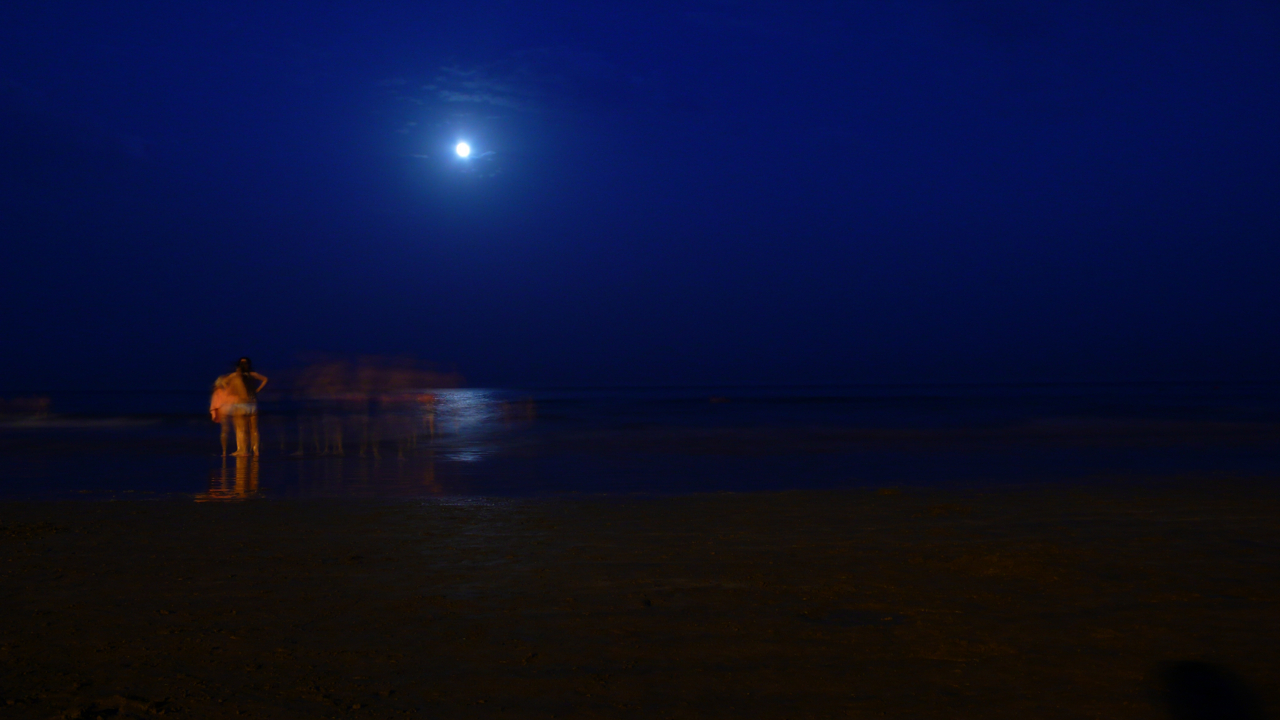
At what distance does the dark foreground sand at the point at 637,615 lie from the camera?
352 cm

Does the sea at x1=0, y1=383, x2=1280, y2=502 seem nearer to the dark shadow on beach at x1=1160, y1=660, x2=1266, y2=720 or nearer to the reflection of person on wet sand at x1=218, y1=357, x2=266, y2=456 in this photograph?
the reflection of person on wet sand at x1=218, y1=357, x2=266, y2=456

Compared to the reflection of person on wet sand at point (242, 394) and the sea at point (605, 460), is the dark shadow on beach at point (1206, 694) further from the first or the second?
the reflection of person on wet sand at point (242, 394)

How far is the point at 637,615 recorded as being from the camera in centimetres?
466

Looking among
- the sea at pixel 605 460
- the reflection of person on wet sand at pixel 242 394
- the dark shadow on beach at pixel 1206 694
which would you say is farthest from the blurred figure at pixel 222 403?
the dark shadow on beach at pixel 1206 694

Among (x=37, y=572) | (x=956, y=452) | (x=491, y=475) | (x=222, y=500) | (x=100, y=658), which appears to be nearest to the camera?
Answer: (x=100, y=658)

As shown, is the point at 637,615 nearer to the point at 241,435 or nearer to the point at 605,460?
the point at 605,460

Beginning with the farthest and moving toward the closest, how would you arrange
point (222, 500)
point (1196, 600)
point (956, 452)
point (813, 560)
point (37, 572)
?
point (956, 452)
point (222, 500)
point (813, 560)
point (37, 572)
point (1196, 600)

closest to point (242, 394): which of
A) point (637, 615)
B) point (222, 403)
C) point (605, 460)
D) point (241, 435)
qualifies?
point (222, 403)

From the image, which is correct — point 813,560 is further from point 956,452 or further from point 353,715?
point 956,452

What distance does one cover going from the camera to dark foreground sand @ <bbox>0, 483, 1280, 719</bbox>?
352 cm

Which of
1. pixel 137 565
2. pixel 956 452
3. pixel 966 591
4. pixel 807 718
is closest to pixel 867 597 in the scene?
pixel 966 591

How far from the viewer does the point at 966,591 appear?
16.8ft

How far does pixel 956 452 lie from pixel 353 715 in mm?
14966

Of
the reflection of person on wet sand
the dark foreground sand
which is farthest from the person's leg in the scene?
the dark foreground sand
